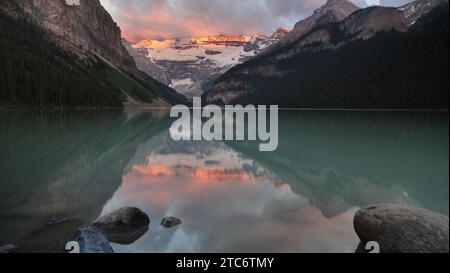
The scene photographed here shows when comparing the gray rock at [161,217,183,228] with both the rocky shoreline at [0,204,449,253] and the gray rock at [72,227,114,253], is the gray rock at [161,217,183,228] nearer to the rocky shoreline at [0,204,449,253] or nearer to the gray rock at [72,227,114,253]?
the rocky shoreline at [0,204,449,253]

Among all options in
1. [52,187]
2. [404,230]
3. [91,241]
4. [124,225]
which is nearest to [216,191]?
[124,225]

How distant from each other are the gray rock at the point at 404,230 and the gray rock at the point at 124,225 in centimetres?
736

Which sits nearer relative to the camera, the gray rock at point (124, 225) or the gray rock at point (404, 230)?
the gray rock at point (404, 230)

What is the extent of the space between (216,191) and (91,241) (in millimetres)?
9720

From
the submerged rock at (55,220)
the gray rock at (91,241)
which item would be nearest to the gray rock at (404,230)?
the gray rock at (91,241)

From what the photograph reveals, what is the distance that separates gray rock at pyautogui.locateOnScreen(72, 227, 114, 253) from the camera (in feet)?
36.8

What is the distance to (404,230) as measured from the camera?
1076 cm

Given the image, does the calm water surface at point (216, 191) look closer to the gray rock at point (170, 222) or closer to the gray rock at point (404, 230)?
the gray rock at point (170, 222)

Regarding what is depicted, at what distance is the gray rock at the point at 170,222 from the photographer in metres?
14.7

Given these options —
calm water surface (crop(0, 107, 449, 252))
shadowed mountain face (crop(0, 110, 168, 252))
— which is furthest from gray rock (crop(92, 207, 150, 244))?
shadowed mountain face (crop(0, 110, 168, 252))

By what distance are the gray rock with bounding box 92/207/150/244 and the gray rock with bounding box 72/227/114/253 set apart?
1.04m

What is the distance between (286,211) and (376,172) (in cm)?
992

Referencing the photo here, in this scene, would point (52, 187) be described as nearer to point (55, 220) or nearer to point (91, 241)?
point (55, 220)
